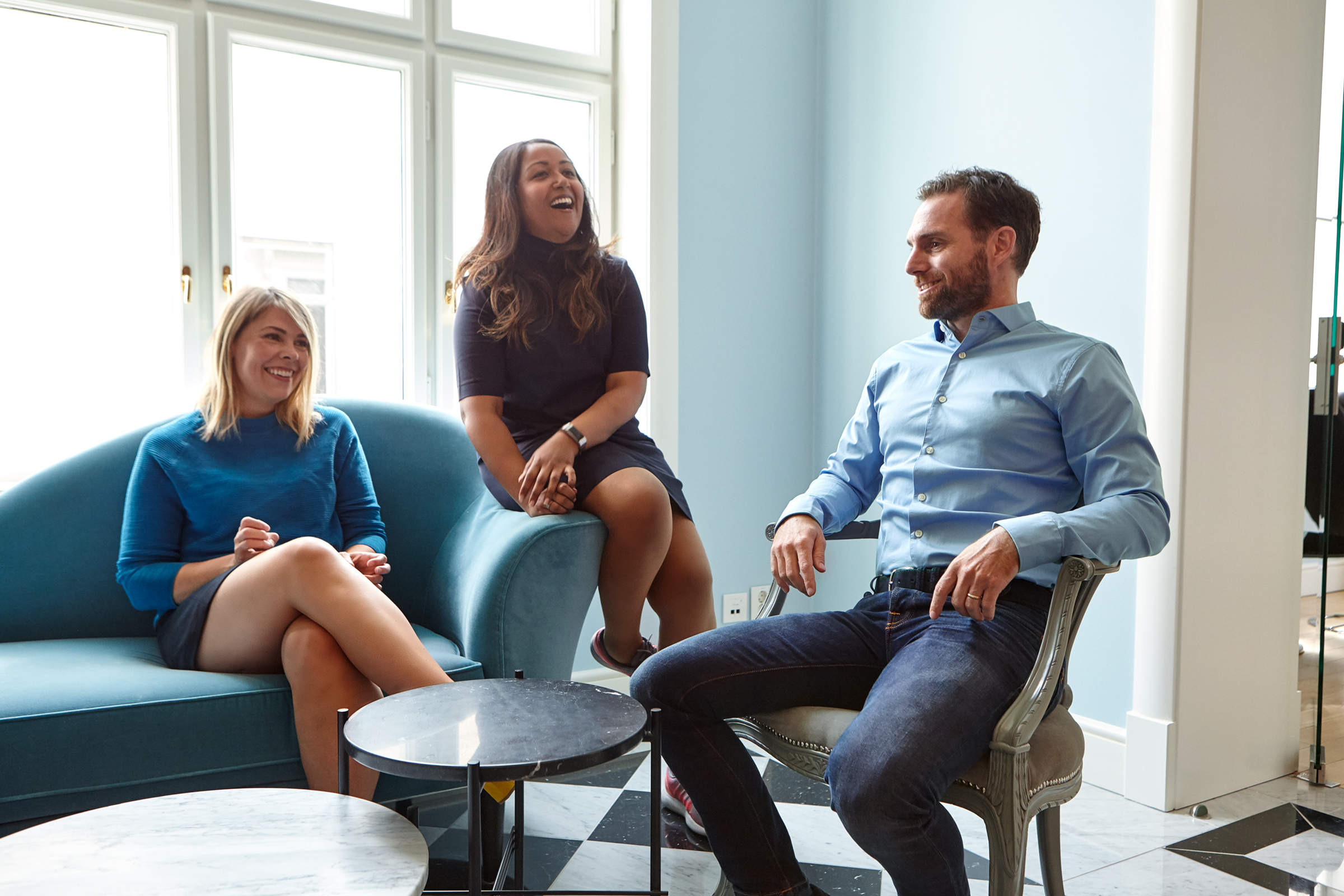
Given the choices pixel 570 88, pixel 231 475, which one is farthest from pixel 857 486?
pixel 570 88

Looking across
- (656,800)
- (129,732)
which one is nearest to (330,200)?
(129,732)

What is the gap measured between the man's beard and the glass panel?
70.6 inches

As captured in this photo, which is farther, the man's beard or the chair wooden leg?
the man's beard

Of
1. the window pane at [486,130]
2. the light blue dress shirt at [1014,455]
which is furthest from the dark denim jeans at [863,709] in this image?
the window pane at [486,130]

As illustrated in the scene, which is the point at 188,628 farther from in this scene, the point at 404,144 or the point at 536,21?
the point at 536,21

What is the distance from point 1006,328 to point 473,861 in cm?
117

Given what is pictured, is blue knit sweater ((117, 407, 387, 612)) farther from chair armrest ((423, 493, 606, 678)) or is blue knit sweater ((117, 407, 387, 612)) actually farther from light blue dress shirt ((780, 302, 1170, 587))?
light blue dress shirt ((780, 302, 1170, 587))

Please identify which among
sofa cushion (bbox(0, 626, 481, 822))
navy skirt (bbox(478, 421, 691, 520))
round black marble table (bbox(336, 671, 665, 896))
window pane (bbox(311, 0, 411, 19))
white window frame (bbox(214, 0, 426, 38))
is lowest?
sofa cushion (bbox(0, 626, 481, 822))

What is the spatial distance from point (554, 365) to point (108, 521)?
1010mm

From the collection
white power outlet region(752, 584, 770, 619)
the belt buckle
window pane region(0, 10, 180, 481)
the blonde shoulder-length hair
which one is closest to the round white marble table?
the belt buckle

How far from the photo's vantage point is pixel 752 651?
1.59 metres

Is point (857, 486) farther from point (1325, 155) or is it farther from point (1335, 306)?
point (1325, 155)

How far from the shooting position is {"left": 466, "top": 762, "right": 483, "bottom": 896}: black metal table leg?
1.09m

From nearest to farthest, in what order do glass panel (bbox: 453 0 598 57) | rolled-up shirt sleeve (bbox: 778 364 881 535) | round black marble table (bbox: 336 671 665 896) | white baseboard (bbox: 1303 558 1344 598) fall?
round black marble table (bbox: 336 671 665 896), rolled-up shirt sleeve (bbox: 778 364 881 535), white baseboard (bbox: 1303 558 1344 598), glass panel (bbox: 453 0 598 57)
